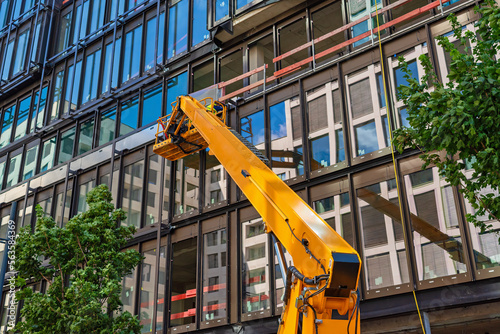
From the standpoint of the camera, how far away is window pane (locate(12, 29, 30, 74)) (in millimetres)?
37344

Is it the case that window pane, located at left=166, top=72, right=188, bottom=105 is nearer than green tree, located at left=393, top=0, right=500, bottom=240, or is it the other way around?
green tree, located at left=393, top=0, right=500, bottom=240

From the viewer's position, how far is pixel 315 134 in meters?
20.6

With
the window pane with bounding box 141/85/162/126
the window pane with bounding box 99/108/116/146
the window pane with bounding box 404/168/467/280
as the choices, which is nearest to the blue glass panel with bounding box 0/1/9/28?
the window pane with bounding box 99/108/116/146

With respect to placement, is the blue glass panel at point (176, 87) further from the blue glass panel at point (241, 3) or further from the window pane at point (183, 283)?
the window pane at point (183, 283)

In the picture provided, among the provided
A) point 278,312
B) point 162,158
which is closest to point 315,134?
point 278,312

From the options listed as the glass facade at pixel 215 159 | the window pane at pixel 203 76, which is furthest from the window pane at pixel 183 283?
the window pane at pixel 203 76

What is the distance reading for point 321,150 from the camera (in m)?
20.2

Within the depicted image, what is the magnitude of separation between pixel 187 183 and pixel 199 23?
27.7 feet

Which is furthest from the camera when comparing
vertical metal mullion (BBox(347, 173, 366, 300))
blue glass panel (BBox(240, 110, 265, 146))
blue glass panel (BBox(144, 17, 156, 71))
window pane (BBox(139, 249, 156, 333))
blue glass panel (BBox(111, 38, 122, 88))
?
blue glass panel (BBox(111, 38, 122, 88))

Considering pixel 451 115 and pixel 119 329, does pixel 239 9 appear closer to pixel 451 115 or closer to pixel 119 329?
pixel 119 329

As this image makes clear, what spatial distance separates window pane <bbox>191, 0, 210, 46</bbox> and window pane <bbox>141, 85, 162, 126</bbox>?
3.19m

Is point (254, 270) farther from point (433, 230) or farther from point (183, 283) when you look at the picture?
point (433, 230)

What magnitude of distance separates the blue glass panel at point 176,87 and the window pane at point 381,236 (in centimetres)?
1212

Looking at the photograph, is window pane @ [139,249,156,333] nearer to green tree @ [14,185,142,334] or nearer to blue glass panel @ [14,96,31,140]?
green tree @ [14,185,142,334]
